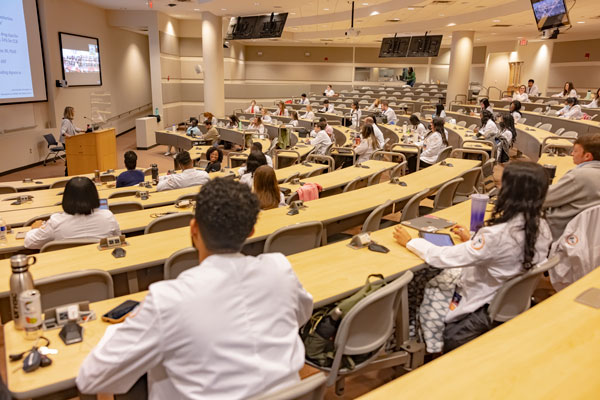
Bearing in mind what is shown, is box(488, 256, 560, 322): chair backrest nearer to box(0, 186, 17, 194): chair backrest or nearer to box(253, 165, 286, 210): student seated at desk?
box(253, 165, 286, 210): student seated at desk

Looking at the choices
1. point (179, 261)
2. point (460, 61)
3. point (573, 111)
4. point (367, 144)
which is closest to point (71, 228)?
point (179, 261)

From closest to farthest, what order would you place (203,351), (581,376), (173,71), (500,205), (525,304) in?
(203,351) < (581,376) < (500,205) < (525,304) < (173,71)

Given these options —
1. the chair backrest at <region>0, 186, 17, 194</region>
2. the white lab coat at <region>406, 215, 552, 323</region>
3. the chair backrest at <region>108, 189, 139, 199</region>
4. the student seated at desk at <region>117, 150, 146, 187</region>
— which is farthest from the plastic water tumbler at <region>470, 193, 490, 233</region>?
the chair backrest at <region>0, 186, 17, 194</region>

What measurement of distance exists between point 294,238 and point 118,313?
1.50 metres

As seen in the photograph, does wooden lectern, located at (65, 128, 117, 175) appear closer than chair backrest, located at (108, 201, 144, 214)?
No

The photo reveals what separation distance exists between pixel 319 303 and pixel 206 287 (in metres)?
1.06

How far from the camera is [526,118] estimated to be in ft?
42.7

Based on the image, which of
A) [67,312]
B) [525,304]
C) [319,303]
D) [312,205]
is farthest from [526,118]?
[67,312]

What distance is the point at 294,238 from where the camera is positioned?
342 centimetres

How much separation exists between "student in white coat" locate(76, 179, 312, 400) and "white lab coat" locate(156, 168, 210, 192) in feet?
13.8

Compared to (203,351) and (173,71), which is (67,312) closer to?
(203,351)

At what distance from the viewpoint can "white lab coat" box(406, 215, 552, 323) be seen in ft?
8.13

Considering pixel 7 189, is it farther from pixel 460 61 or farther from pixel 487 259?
pixel 460 61

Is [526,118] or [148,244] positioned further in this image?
[526,118]
